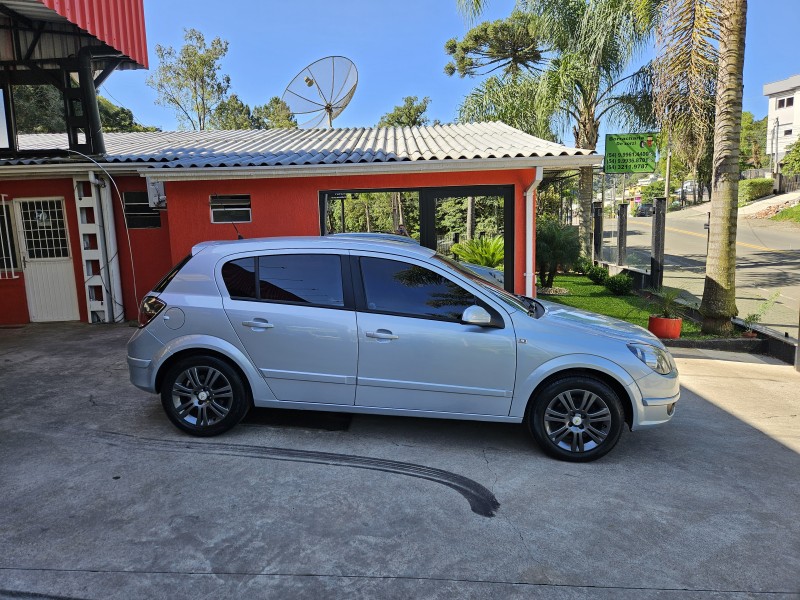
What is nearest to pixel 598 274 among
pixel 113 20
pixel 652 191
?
pixel 113 20

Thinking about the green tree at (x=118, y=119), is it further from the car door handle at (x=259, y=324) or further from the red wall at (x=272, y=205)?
the car door handle at (x=259, y=324)

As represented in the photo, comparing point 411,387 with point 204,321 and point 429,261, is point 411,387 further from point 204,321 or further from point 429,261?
point 204,321

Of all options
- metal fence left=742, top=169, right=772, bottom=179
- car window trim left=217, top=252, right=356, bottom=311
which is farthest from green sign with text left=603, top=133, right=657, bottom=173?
metal fence left=742, top=169, right=772, bottom=179

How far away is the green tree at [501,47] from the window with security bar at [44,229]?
16.2m

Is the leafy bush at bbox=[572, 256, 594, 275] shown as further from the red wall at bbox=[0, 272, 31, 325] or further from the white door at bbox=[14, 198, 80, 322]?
the red wall at bbox=[0, 272, 31, 325]

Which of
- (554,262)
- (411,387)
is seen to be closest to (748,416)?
(411,387)

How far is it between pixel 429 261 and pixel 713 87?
7552mm

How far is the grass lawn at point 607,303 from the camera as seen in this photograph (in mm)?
9953

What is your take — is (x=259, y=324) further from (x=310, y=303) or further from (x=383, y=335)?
(x=383, y=335)

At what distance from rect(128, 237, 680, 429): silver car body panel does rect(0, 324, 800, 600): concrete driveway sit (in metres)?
0.44

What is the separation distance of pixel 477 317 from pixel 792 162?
149 feet

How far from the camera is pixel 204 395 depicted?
4.57 m

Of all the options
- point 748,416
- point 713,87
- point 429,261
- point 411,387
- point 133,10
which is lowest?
point 748,416

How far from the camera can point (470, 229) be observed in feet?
37.4
